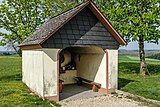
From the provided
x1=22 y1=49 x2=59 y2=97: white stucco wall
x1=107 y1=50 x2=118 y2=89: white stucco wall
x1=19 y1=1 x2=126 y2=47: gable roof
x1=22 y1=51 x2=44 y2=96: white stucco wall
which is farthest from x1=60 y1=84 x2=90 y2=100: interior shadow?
x1=19 y1=1 x2=126 y2=47: gable roof

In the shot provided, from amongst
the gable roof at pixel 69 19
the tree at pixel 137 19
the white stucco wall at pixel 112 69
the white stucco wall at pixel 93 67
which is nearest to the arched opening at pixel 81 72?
the white stucco wall at pixel 93 67

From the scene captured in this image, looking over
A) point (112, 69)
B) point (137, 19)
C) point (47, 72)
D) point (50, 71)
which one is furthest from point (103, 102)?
point (137, 19)

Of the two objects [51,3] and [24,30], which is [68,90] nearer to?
[24,30]

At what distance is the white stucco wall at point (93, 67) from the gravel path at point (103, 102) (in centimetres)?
160

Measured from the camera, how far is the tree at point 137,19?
55.2 feet

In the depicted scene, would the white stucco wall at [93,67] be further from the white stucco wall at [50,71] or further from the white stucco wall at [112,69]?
the white stucco wall at [50,71]

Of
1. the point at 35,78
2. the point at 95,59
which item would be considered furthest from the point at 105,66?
the point at 35,78

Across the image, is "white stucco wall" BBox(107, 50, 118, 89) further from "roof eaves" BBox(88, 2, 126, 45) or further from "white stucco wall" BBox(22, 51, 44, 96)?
"white stucco wall" BBox(22, 51, 44, 96)

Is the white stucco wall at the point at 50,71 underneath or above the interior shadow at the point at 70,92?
above

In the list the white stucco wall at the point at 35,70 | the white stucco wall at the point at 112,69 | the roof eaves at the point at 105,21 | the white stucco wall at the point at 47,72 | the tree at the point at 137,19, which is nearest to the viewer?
the white stucco wall at the point at 47,72

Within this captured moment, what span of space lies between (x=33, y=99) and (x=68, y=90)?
319 cm

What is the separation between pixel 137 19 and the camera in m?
17.2

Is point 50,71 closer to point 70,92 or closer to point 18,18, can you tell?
point 70,92

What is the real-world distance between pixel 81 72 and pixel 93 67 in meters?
1.94
